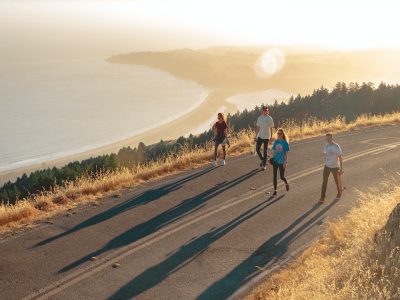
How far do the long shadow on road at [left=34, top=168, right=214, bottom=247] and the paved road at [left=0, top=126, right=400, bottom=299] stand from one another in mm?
23

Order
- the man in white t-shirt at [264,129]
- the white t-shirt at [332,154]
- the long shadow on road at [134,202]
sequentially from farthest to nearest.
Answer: the man in white t-shirt at [264,129] < the white t-shirt at [332,154] < the long shadow on road at [134,202]

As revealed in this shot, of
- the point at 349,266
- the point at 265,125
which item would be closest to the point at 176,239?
the point at 349,266

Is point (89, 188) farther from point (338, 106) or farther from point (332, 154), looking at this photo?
point (338, 106)

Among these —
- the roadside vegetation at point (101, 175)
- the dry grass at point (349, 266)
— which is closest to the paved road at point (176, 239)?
the dry grass at point (349, 266)

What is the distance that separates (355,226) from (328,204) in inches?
95.4

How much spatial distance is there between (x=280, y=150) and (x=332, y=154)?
1345 millimetres

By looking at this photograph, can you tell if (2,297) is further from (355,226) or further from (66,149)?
(66,149)

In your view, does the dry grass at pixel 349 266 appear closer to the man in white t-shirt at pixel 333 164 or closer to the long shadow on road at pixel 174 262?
the long shadow on road at pixel 174 262

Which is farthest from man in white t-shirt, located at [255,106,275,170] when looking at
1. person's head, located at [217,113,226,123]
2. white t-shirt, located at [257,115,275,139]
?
person's head, located at [217,113,226,123]

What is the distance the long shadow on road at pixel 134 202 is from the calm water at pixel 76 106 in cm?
3193

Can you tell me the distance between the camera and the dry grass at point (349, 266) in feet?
22.6

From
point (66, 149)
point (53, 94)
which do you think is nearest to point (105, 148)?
point (66, 149)

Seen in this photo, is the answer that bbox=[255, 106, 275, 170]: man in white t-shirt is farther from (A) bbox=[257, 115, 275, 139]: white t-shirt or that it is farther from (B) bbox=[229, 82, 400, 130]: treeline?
(B) bbox=[229, 82, 400, 130]: treeline

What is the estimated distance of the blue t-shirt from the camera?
13.0 metres
